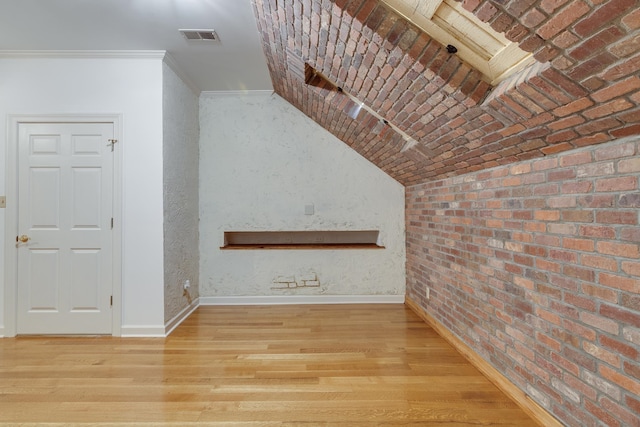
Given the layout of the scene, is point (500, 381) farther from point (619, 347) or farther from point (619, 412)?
point (619, 347)

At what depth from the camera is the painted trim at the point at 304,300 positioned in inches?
156

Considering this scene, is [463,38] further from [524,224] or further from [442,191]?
[442,191]

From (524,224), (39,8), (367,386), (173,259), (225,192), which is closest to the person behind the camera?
(524,224)

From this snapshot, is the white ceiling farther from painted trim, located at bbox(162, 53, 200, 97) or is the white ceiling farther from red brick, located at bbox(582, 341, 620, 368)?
red brick, located at bbox(582, 341, 620, 368)

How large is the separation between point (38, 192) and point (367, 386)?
129 inches

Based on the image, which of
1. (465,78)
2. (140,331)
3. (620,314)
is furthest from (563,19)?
(140,331)

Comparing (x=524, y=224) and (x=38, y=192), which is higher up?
(x=38, y=192)

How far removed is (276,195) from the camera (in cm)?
399

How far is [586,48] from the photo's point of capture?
3.57 ft

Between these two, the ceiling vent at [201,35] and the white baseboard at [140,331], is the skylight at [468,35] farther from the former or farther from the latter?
the white baseboard at [140,331]

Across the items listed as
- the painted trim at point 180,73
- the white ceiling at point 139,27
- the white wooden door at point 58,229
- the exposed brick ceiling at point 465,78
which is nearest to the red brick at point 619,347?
the exposed brick ceiling at point 465,78

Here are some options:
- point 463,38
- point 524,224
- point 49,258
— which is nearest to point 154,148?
point 49,258

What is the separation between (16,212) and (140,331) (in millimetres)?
1560

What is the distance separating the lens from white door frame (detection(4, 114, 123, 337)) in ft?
9.75
